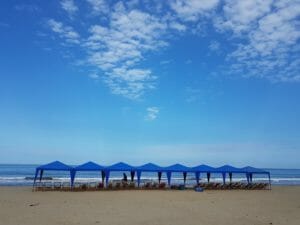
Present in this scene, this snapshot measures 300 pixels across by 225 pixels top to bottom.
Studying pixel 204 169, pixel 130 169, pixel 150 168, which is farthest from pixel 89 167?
pixel 204 169

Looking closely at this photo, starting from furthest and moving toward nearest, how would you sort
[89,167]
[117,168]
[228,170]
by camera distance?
[228,170]
[117,168]
[89,167]

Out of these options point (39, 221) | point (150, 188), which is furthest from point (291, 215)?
point (150, 188)

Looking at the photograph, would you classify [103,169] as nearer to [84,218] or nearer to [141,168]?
[141,168]

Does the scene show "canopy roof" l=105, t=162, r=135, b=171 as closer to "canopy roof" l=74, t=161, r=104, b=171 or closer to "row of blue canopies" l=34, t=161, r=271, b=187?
"row of blue canopies" l=34, t=161, r=271, b=187

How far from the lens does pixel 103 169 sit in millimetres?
25281

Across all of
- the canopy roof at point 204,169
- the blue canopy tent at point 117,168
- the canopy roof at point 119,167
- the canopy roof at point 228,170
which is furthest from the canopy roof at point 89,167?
the canopy roof at point 228,170

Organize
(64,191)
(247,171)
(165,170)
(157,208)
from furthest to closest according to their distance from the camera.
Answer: (247,171)
(165,170)
(64,191)
(157,208)

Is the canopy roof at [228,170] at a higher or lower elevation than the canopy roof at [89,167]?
higher

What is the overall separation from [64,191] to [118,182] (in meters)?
4.08

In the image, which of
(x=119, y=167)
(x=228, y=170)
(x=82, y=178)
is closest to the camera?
(x=119, y=167)

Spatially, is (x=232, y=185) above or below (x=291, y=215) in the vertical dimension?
above

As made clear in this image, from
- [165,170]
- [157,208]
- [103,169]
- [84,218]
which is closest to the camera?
[84,218]

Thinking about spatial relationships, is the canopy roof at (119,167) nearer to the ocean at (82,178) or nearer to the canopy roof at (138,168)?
the canopy roof at (138,168)

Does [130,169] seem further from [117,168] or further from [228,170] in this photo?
[228,170]
